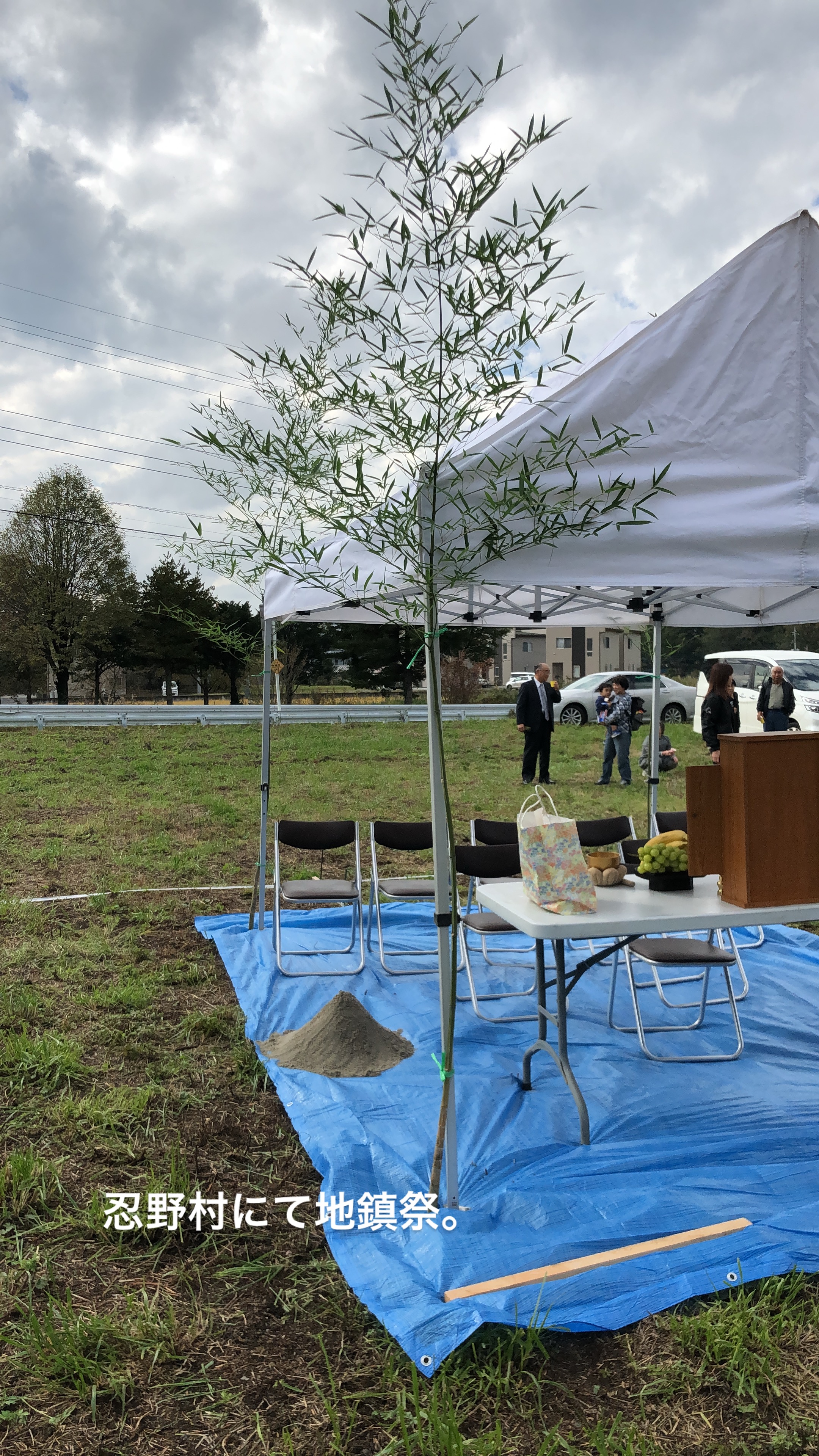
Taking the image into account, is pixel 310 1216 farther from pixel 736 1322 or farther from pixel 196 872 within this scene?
pixel 196 872

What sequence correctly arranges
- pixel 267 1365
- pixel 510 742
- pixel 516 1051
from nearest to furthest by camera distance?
pixel 267 1365, pixel 516 1051, pixel 510 742

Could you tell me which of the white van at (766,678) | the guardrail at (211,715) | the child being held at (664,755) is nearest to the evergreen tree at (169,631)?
the guardrail at (211,715)

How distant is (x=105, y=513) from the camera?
3219 centimetres

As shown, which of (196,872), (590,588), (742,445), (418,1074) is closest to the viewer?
(742,445)

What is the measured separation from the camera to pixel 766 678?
45.8 feet

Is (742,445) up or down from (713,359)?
down

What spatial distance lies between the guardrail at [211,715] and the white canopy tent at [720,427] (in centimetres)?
1640

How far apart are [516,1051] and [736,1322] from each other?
1873 millimetres

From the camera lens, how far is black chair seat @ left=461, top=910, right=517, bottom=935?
4723 millimetres

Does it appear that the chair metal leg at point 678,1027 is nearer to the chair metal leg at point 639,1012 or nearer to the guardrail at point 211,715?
the chair metal leg at point 639,1012

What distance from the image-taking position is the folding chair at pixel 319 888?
5.32 meters

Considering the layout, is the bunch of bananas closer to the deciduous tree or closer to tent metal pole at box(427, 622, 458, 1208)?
tent metal pole at box(427, 622, 458, 1208)

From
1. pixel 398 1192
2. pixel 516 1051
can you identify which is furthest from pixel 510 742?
pixel 398 1192

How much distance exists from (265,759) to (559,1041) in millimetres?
2978
